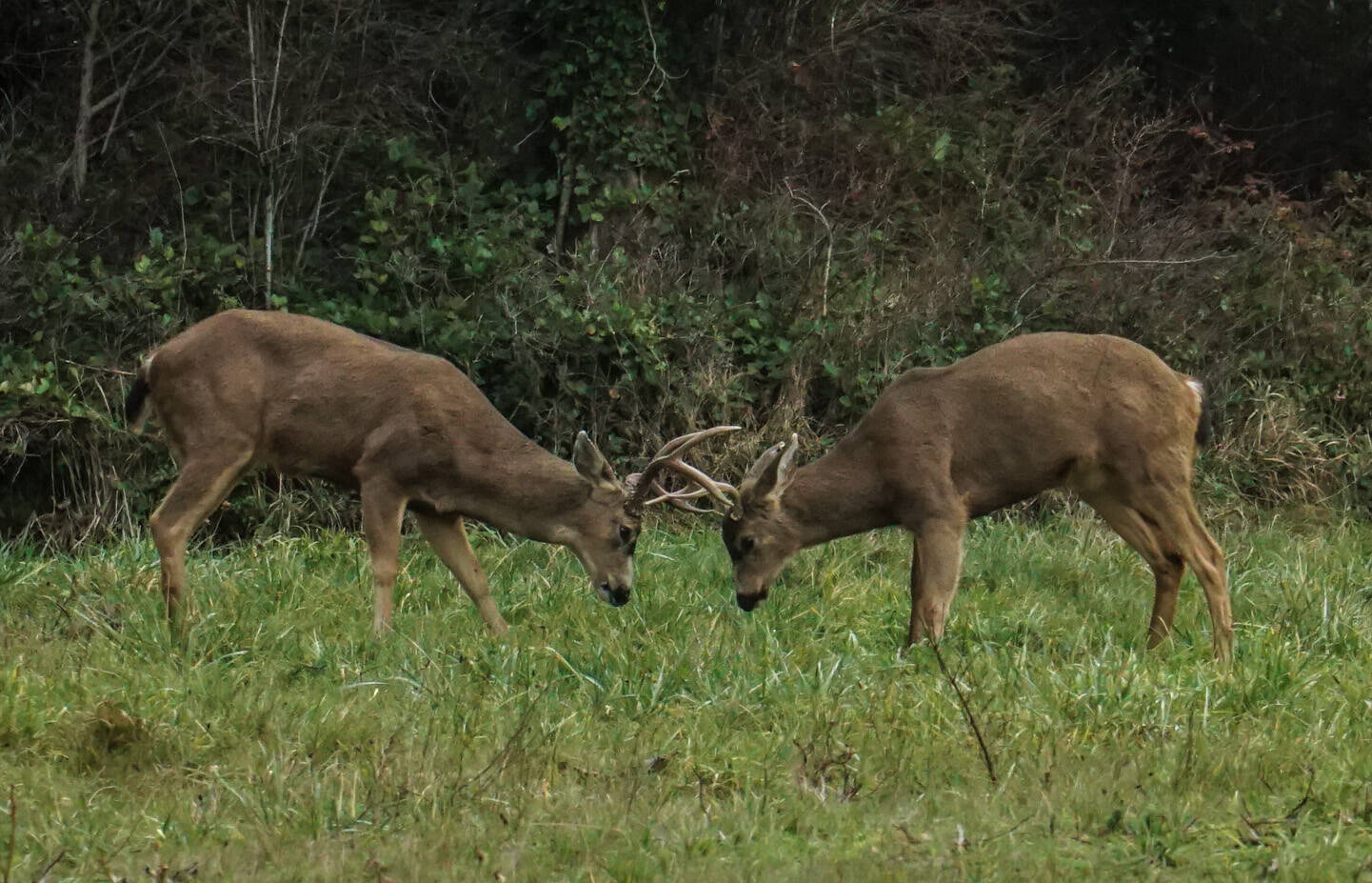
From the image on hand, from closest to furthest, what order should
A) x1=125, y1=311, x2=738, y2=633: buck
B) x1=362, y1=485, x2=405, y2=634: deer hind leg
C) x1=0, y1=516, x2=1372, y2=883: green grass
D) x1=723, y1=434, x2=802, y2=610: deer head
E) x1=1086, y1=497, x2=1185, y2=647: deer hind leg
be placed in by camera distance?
x1=0, y1=516, x2=1372, y2=883: green grass < x1=1086, y1=497, x2=1185, y2=647: deer hind leg < x1=362, y1=485, x2=405, y2=634: deer hind leg < x1=125, y1=311, x2=738, y2=633: buck < x1=723, y1=434, x2=802, y2=610: deer head

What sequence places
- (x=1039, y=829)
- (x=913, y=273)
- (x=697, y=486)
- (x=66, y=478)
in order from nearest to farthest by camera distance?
(x=1039, y=829) → (x=697, y=486) → (x=66, y=478) → (x=913, y=273)

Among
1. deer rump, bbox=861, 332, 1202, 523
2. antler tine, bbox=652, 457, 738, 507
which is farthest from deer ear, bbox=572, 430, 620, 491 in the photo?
deer rump, bbox=861, 332, 1202, 523

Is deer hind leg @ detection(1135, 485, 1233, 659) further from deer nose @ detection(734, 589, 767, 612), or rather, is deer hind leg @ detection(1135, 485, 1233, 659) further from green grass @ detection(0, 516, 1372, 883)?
deer nose @ detection(734, 589, 767, 612)

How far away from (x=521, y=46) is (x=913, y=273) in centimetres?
375

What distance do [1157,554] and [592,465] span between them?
9.45 ft

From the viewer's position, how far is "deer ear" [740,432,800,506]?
9.01 metres

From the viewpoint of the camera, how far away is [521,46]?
14477 millimetres

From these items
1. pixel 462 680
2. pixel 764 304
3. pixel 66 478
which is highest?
pixel 462 680

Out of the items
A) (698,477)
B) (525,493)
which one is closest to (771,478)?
(698,477)

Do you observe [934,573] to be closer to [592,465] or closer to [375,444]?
[592,465]

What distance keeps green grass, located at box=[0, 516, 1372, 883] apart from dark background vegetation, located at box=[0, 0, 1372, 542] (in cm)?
352

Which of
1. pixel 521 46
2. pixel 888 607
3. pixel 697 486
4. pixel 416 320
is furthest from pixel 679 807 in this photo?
pixel 521 46

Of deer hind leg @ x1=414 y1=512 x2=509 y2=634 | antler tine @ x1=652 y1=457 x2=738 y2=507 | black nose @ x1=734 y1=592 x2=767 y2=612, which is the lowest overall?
black nose @ x1=734 y1=592 x2=767 y2=612

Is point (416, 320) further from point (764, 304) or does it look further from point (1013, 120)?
point (1013, 120)
